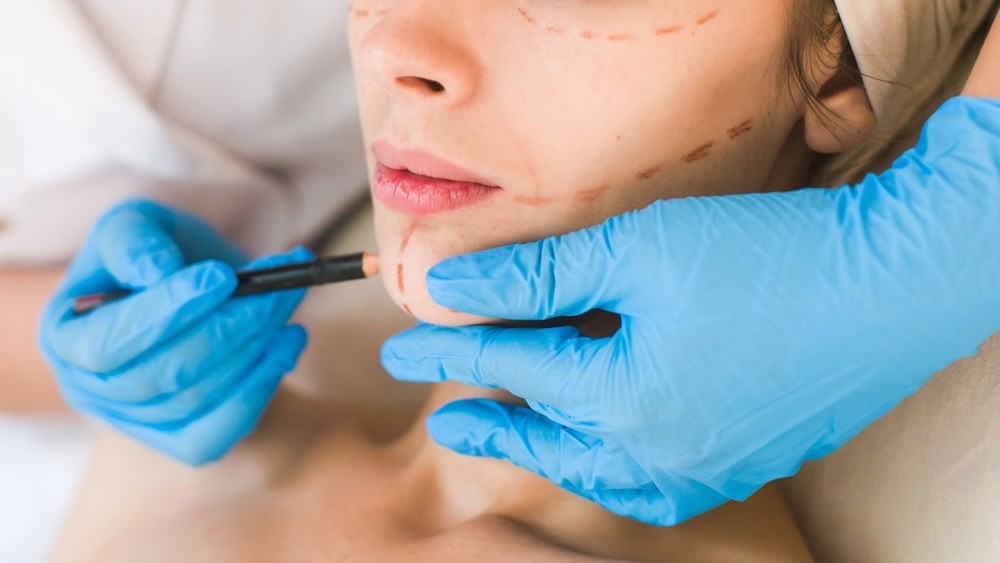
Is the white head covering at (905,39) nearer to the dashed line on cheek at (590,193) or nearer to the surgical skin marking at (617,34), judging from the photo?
the surgical skin marking at (617,34)

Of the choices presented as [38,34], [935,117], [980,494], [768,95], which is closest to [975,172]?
[935,117]

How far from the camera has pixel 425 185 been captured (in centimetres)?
83

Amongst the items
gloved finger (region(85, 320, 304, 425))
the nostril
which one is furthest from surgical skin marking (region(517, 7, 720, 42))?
gloved finger (region(85, 320, 304, 425))

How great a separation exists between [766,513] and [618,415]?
0.29m

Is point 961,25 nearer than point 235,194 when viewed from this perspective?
Yes

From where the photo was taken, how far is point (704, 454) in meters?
0.75

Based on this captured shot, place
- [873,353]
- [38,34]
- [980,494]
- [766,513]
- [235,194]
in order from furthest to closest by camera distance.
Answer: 1. [235,194]
2. [38,34]
3. [766,513]
4. [980,494]
5. [873,353]

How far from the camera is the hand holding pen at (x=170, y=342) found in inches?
41.1

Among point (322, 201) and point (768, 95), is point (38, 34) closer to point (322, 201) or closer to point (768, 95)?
point (322, 201)

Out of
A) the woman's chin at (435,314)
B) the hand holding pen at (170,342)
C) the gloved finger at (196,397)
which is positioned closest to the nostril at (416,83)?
the woman's chin at (435,314)

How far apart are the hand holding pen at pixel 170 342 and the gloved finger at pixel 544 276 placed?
1.01 ft

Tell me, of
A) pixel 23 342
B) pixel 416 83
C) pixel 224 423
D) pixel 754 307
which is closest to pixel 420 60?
pixel 416 83

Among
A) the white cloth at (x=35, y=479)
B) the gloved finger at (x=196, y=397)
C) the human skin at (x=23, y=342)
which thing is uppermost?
the gloved finger at (x=196, y=397)

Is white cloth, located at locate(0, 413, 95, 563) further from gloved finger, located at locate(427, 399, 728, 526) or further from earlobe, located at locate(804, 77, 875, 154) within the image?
earlobe, located at locate(804, 77, 875, 154)
